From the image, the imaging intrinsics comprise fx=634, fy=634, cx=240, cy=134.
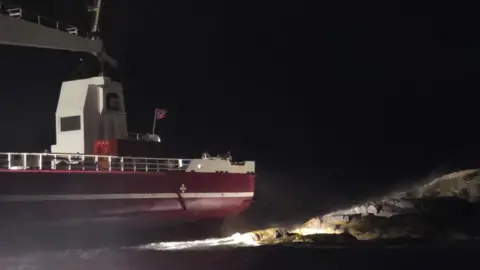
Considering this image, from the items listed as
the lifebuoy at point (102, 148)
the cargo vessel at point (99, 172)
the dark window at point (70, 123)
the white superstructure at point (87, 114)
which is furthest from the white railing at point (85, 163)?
the dark window at point (70, 123)

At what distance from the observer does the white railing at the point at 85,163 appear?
28.5m

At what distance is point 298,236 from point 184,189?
6.83 m

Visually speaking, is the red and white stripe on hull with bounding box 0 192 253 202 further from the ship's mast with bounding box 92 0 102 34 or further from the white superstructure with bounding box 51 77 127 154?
the ship's mast with bounding box 92 0 102 34

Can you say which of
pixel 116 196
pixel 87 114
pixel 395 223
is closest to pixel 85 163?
pixel 116 196

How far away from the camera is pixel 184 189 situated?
3544cm

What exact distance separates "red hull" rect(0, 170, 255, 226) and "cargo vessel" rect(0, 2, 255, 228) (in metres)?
0.04

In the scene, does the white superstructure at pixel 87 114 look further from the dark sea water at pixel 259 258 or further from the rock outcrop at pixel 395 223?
the rock outcrop at pixel 395 223

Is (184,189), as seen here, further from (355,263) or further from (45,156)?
(355,263)

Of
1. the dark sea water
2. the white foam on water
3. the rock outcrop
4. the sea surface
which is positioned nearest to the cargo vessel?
the white foam on water

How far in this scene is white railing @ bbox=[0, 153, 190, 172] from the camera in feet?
93.5

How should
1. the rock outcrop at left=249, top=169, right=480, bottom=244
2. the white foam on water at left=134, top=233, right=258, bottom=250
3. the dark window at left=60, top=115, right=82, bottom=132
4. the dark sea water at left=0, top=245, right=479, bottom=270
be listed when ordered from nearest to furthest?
the dark sea water at left=0, top=245, right=479, bottom=270 → the white foam on water at left=134, top=233, right=258, bottom=250 → the rock outcrop at left=249, top=169, right=480, bottom=244 → the dark window at left=60, top=115, right=82, bottom=132

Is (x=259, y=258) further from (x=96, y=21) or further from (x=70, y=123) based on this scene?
(x=96, y=21)

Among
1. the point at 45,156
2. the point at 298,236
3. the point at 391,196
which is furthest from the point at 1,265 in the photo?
the point at 391,196

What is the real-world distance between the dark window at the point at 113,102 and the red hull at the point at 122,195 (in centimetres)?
547
